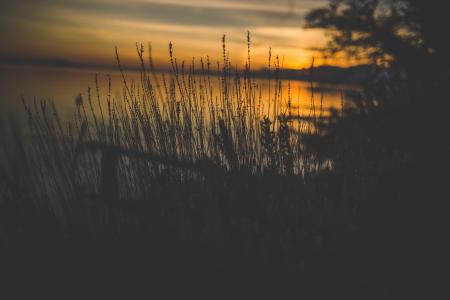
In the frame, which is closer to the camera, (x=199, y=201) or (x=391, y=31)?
(x=199, y=201)

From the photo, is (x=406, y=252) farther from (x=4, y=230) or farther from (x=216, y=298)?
(x=4, y=230)

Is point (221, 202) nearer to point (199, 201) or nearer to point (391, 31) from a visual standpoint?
point (199, 201)

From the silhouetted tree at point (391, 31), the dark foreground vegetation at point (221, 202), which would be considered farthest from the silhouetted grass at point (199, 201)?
the silhouetted tree at point (391, 31)

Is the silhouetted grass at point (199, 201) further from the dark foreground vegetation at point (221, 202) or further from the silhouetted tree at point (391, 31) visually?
the silhouetted tree at point (391, 31)

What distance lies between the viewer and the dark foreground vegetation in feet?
6.04

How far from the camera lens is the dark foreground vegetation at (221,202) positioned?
184 cm

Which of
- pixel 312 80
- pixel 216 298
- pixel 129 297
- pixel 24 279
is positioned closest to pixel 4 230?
pixel 24 279

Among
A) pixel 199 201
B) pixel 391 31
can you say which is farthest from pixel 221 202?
pixel 391 31

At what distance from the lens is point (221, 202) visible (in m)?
2.20

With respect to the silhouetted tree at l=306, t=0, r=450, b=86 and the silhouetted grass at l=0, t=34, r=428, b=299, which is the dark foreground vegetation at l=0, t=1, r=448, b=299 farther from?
the silhouetted tree at l=306, t=0, r=450, b=86

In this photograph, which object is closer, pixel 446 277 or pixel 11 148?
pixel 446 277

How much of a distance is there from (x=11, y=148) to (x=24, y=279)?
648 mm

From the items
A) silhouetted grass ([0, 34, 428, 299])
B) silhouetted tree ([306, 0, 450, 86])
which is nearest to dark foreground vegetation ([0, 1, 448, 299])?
silhouetted grass ([0, 34, 428, 299])

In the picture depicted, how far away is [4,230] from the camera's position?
243 centimetres
